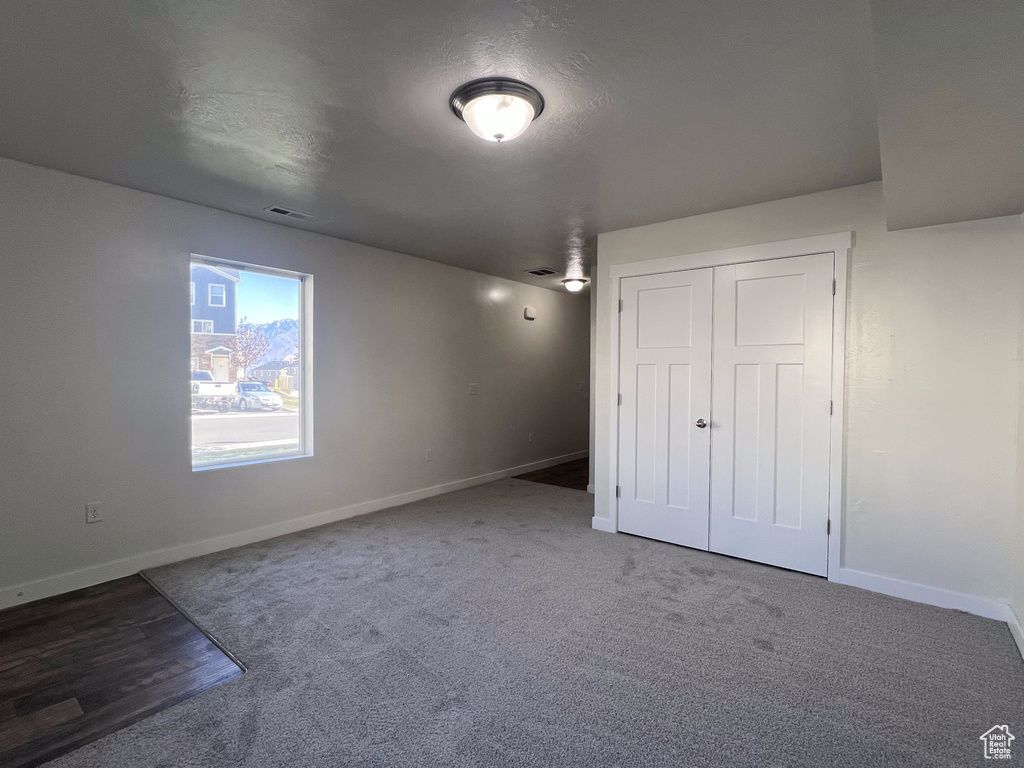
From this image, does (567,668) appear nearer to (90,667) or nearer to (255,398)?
(90,667)

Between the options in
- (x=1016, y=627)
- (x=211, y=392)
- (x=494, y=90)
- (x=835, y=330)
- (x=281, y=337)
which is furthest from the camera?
(x=281, y=337)

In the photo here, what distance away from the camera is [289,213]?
12.5ft

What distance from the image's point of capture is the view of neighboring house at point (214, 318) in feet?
12.1

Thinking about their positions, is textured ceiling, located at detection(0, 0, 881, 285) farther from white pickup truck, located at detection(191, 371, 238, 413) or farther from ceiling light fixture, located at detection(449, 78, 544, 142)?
white pickup truck, located at detection(191, 371, 238, 413)

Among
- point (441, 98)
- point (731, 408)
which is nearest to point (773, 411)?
point (731, 408)

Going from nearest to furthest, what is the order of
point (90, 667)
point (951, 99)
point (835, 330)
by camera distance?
point (951, 99)
point (90, 667)
point (835, 330)

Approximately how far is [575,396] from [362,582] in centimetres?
512

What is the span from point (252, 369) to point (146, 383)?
76cm

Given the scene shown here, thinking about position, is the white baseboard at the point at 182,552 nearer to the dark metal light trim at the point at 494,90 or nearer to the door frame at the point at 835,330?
the dark metal light trim at the point at 494,90

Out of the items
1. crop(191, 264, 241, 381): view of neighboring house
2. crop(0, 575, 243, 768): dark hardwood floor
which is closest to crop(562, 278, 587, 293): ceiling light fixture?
crop(191, 264, 241, 381): view of neighboring house

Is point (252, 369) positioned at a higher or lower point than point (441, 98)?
lower

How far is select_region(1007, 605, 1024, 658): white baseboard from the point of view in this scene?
244cm

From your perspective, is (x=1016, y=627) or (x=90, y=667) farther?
(x=1016, y=627)

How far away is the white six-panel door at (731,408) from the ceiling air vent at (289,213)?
2604 millimetres
